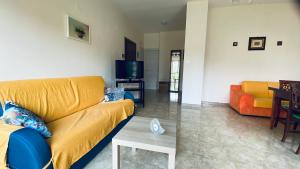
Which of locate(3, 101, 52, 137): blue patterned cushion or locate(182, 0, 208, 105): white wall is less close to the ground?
locate(182, 0, 208, 105): white wall

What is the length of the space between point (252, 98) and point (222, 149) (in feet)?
6.30

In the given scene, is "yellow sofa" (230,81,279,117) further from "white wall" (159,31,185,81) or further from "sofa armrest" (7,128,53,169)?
"sofa armrest" (7,128,53,169)

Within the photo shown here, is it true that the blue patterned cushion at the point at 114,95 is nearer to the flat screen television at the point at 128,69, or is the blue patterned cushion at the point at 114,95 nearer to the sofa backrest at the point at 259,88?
the flat screen television at the point at 128,69

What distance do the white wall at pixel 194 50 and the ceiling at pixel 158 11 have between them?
1.02 feet

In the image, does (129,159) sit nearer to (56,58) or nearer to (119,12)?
(56,58)

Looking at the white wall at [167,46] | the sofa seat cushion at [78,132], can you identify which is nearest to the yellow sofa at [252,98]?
the sofa seat cushion at [78,132]

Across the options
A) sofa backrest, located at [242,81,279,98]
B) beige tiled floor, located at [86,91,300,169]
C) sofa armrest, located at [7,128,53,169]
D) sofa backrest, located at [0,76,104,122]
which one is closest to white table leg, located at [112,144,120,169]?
beige tiled floor, located at [86,91,300,169]

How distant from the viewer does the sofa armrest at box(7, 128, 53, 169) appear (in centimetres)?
105

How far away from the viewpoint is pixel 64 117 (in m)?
1.88

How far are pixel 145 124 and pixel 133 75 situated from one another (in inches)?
88.3

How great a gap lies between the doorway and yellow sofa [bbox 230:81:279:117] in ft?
9.19

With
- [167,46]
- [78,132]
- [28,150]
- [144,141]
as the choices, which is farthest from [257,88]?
[28,150]

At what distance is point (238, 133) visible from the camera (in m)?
2.39

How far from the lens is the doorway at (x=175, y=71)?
647 centimetres
